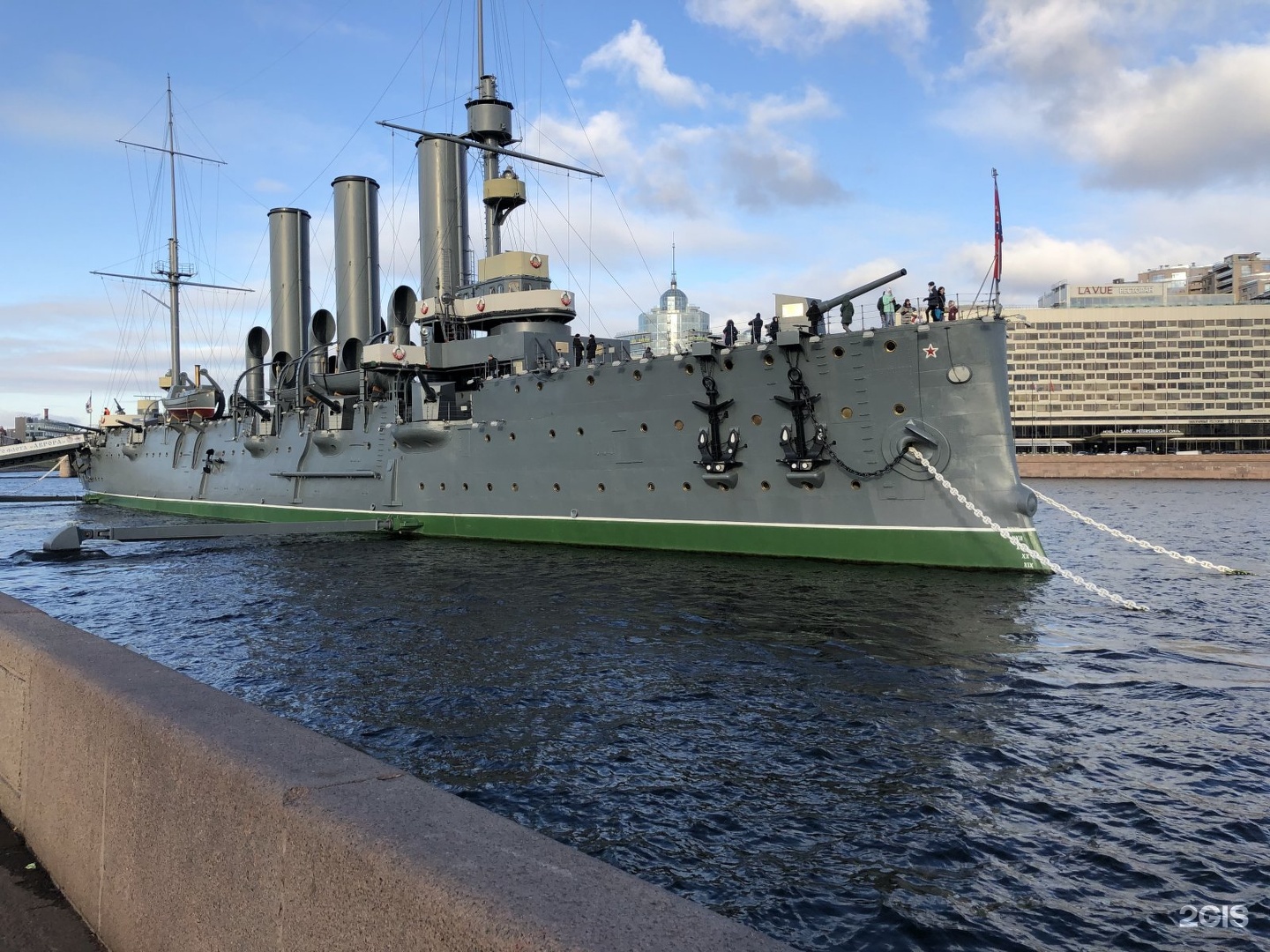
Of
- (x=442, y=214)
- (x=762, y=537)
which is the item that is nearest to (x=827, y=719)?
(x=762, y=537)

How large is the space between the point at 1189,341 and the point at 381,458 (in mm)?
123922

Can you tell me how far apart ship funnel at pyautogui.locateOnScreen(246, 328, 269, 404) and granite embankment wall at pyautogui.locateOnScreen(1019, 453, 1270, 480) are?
57730mm

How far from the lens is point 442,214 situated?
3162 centimetres

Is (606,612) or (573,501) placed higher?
(573,501)

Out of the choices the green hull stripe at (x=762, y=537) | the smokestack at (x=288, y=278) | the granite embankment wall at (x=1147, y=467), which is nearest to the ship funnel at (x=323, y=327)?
the smokestack at (x=288, y=278)

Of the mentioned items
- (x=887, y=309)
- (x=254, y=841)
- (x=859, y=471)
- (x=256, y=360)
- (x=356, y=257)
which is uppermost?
(x=356, y=257)

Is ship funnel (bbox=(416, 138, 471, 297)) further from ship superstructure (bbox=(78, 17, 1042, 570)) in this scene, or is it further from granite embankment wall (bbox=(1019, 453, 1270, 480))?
granite embankment wall (bbox=(1019, 453, 1270, 480))

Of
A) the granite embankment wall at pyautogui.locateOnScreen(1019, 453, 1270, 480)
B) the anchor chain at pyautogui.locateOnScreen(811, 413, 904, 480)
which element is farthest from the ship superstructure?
the granite embankment wall at pyautogui.locateOnScreen(1019, 453, 1270, 480)

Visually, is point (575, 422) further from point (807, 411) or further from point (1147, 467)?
point (1147, 467)

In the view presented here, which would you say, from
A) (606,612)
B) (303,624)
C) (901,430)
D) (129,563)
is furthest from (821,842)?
(129,563)

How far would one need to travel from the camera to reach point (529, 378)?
79.5ft

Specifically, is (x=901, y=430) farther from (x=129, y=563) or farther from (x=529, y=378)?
(x=129, y=563)

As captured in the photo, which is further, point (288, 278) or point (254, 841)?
point (288, 278)

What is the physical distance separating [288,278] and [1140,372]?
116321mm
